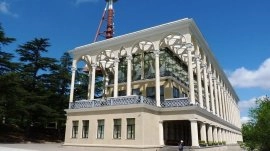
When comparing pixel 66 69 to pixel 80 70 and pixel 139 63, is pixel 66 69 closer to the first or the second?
pixel 80 70

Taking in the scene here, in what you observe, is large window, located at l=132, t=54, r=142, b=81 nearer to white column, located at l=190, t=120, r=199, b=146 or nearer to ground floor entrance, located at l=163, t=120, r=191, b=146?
ground floor entrance, located at l=163, t=120, r=191, b=146

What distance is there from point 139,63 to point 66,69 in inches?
805

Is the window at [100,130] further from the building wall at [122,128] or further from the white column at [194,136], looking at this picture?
the white column at [194,136]

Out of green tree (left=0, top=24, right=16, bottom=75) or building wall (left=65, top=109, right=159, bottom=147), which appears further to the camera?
green tree (left=0, top=24, right=16, bottom=75)

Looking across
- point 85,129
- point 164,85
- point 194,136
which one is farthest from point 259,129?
point 85,129

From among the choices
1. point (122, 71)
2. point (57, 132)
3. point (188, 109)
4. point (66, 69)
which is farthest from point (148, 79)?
point (57, 132)

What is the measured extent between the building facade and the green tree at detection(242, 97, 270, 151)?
169 inches

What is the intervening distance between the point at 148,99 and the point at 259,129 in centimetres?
955

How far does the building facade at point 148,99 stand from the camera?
23.5 metres

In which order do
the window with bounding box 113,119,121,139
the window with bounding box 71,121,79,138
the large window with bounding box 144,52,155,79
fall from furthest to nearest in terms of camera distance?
the large window with bounding box 144,52,155,79
the window with bounding box 71,121,79,138
the window with bounding box 113,119,121,139

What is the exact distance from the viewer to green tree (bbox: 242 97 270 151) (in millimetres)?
19541

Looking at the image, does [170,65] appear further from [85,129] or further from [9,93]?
[9,93]

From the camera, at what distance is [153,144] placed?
77.6ft

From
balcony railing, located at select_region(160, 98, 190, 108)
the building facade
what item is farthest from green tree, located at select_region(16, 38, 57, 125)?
balcony railing, located at select_region(160, 98, 190, 108)
